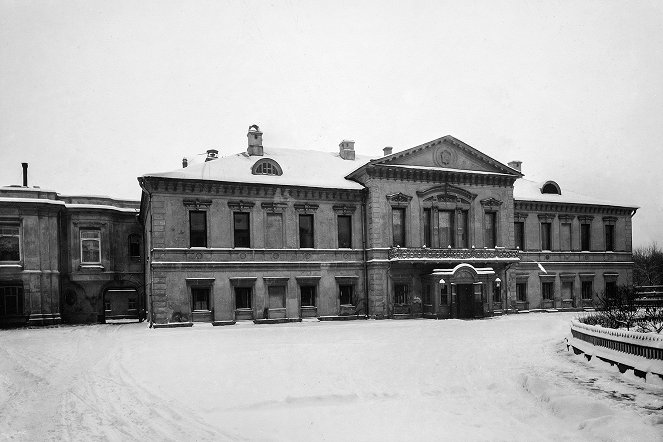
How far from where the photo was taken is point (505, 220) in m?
35.9

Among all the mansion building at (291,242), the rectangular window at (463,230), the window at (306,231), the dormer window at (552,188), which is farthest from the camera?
the dormer window at (552,188)

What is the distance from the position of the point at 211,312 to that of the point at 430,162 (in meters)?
16.3

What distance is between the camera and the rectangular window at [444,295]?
3206 cm

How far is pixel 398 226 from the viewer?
33.2m

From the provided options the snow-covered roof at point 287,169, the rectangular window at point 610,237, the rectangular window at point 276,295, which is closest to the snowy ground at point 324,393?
the rectangular window at point 276,295

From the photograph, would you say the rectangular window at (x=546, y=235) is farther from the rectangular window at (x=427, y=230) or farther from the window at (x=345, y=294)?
the window at (x=345, y=294)

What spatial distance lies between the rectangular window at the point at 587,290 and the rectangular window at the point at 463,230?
12.1m

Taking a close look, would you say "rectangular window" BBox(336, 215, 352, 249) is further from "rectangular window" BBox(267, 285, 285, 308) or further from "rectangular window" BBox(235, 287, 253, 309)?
"rectangular window" BBox(235, 287, 253, 309)

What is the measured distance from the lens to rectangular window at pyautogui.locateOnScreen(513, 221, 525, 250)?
3844cm

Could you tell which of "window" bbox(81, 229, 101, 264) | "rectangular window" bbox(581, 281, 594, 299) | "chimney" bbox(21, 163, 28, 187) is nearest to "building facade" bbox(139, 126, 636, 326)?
"window" bbox(81, 229, 101, 264)

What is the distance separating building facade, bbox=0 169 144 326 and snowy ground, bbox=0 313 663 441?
13437 mm

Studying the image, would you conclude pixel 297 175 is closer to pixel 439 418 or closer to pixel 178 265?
pixel 178 265

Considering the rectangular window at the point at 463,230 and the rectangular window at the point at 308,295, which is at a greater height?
the rectangular window at the point at 463,230

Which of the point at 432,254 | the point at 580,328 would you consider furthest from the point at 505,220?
the point at 580,328
